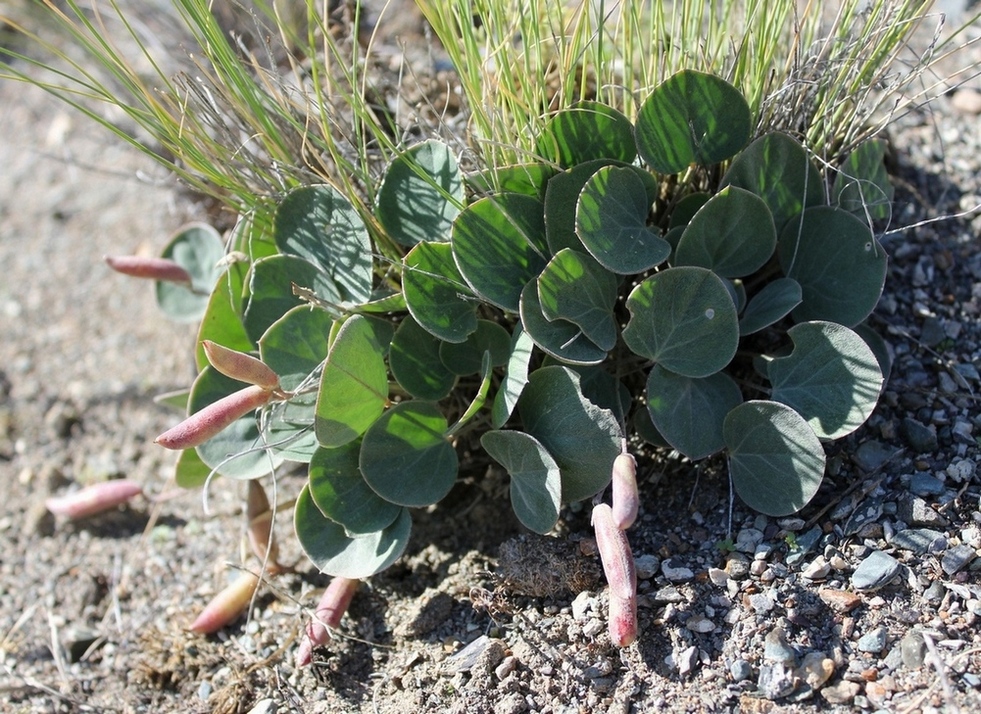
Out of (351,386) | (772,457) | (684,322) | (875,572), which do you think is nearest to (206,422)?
(351,386)

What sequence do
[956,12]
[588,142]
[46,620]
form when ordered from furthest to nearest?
1. [956,12]
2. [46,620]
3. [588,142]

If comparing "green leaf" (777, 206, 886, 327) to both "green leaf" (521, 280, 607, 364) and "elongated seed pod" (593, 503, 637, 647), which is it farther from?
"elongated seed pod" (593, 503, 637, 647)

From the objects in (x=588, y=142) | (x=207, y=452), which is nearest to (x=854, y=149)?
(x=588, y=142)

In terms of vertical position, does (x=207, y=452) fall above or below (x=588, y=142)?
below

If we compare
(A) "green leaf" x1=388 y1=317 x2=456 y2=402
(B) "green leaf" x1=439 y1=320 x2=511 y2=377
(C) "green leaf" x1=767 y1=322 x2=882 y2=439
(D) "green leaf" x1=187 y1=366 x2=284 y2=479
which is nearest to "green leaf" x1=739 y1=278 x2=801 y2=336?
(C) "green leaf" x1=767 y1=322 x2=882 y2=439

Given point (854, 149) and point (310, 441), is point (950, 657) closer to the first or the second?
point (854, 149)

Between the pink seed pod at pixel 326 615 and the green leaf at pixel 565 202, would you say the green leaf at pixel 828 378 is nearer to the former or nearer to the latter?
the green leaf at pixel 565 202
